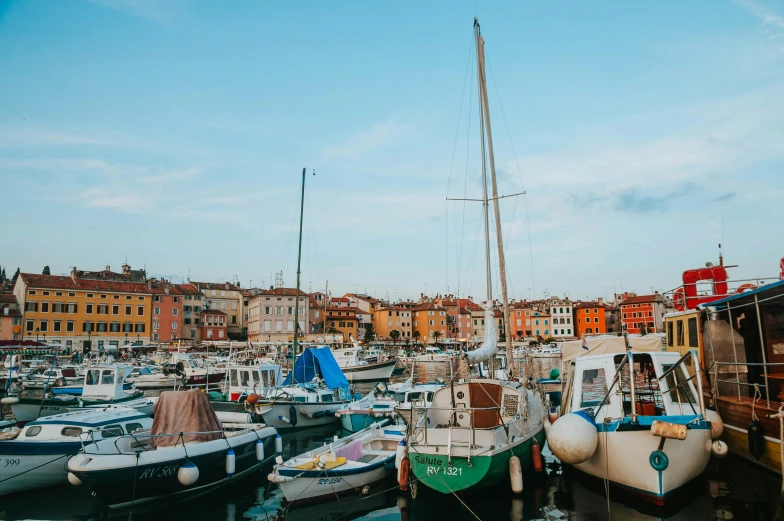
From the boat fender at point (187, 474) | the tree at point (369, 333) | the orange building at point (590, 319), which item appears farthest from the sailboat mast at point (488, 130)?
the orange building at point (590, 319)

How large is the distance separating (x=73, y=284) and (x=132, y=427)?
76.3 meters

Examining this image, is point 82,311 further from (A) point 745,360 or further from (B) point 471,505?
(A) point 745,360

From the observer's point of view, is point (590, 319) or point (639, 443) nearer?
point (639, 443)

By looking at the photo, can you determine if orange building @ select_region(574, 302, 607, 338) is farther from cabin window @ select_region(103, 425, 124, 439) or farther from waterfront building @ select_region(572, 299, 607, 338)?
cabin window @ select_region(103, 425, 124, 439)

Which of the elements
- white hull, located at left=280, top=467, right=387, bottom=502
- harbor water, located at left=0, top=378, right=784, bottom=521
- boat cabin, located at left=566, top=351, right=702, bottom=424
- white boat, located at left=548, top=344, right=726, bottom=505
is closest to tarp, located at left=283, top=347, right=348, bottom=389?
harbor water, located at left=0, top=378, right=784, bottom=521

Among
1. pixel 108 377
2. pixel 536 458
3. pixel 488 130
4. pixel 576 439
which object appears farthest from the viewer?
pixel 108 377

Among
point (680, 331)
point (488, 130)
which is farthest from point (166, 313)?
point (680, 331)

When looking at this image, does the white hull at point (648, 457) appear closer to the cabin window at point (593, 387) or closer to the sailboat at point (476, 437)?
the sailboat at point (476, 437)

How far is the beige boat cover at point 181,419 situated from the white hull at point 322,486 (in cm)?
246

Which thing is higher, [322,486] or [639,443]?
[639,443]

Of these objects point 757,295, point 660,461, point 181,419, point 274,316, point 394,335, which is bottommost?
point 660,461

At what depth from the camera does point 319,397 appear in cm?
2528

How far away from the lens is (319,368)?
24.5 m

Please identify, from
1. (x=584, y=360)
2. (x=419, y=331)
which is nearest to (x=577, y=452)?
(x=584, y=360)
